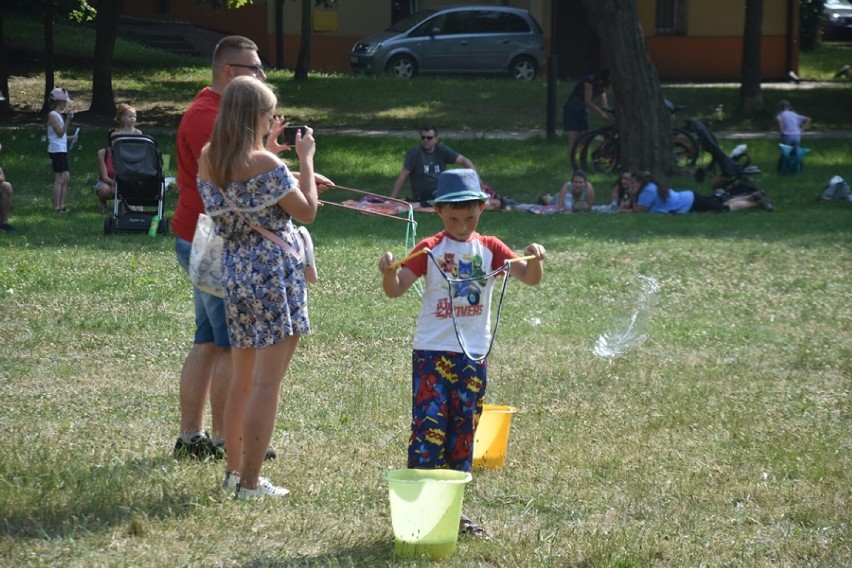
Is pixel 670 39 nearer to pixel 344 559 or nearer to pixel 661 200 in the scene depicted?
pixel 661 200

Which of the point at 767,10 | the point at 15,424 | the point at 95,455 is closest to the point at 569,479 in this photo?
the point at 95,455

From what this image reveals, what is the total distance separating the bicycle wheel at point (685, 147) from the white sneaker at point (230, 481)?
15073 mm

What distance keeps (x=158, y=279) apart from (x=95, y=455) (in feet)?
17.3

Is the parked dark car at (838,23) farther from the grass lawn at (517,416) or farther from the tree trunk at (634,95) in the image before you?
the grass lawn at (517,416)

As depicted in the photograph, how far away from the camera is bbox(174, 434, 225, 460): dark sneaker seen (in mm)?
5824

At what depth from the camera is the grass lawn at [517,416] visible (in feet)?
15.9

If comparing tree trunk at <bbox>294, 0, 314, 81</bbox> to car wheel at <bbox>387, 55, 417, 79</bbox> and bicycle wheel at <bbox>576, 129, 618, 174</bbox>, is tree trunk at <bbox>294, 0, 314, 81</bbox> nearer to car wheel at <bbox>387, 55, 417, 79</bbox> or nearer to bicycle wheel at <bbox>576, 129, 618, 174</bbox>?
car wheel at <bbox>387, 55, 417, 79</bbox>

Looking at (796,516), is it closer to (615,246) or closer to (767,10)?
(615,246)

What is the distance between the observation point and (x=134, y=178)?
13758 millimetres

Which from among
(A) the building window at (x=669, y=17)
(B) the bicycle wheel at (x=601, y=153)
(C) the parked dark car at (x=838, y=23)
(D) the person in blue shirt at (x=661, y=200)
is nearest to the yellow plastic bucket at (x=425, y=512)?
(D) the person in blue shirt at (x=661, y=200)

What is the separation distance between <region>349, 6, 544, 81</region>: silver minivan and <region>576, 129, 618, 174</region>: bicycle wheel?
11.3m

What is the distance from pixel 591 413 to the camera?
707cm

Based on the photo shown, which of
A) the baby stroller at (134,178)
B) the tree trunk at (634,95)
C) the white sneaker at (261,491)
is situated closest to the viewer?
the white sneaker at (261,491)

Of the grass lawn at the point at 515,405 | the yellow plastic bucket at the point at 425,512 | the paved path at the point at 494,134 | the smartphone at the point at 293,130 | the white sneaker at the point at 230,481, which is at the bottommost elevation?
the grass lawn at the point at 515,405
